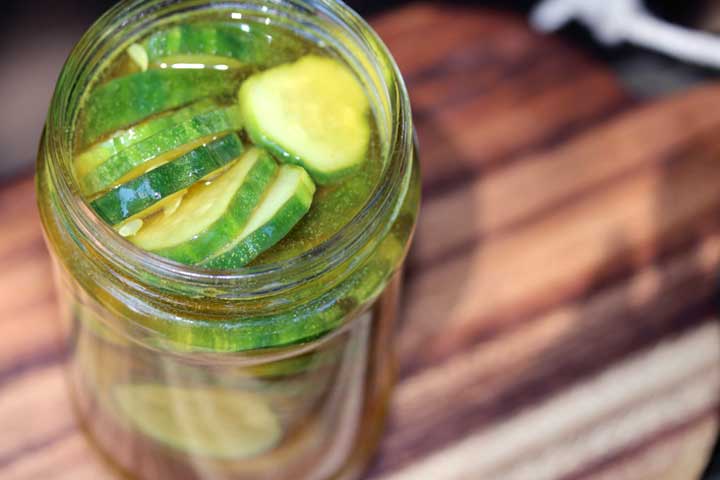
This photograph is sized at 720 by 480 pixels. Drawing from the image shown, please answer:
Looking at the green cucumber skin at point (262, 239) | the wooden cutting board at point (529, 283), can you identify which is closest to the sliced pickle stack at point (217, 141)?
the green cucumber skin at point (262, 239)

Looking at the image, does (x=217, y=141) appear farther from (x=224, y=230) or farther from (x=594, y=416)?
(x=594, y=416)

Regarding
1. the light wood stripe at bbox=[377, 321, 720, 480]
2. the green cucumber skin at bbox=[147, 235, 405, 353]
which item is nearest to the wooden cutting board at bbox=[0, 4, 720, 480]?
the light wood stripe at bbox=[377, 321, 720, 480]

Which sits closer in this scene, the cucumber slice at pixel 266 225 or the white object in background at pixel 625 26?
the cucumber slice at pixel 266 225

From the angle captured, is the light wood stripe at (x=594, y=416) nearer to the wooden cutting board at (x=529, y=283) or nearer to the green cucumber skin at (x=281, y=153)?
the wooden cutting board at (x=529, y=283)

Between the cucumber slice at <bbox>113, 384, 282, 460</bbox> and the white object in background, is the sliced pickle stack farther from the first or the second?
the white object in background

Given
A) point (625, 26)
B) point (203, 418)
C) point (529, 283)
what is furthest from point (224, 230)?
point (625, 26)

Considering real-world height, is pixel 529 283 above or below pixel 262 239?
below

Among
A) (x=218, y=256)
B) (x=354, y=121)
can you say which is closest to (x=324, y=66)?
(x=354, y=121)
